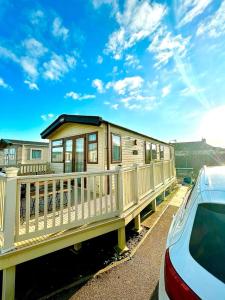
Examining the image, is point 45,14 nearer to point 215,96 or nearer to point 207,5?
point 207,5

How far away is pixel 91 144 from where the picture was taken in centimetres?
745

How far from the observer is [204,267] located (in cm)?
99

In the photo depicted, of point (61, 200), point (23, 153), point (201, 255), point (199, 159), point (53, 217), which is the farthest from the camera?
point (199, 159)

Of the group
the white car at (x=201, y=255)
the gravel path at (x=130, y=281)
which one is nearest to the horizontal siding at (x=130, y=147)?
the gravel path at (x=130, y=281)

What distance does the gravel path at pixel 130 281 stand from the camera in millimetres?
2598

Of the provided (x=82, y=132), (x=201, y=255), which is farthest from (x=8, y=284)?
(x=82, y=132)

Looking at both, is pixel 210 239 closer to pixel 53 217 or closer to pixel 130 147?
pixel 53 217

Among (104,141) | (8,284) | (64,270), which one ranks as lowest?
(64,270)

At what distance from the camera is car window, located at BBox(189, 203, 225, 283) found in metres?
0.99

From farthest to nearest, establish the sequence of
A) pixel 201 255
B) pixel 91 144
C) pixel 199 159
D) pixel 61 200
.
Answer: pixel 199 159
pixel 91 144
pixel 61 200
pixel 201 255

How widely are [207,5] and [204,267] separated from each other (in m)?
6.25

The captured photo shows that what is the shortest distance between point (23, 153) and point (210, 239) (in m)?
18.6

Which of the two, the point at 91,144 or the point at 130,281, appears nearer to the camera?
the point at 130,281

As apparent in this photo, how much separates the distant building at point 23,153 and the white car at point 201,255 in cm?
1801
